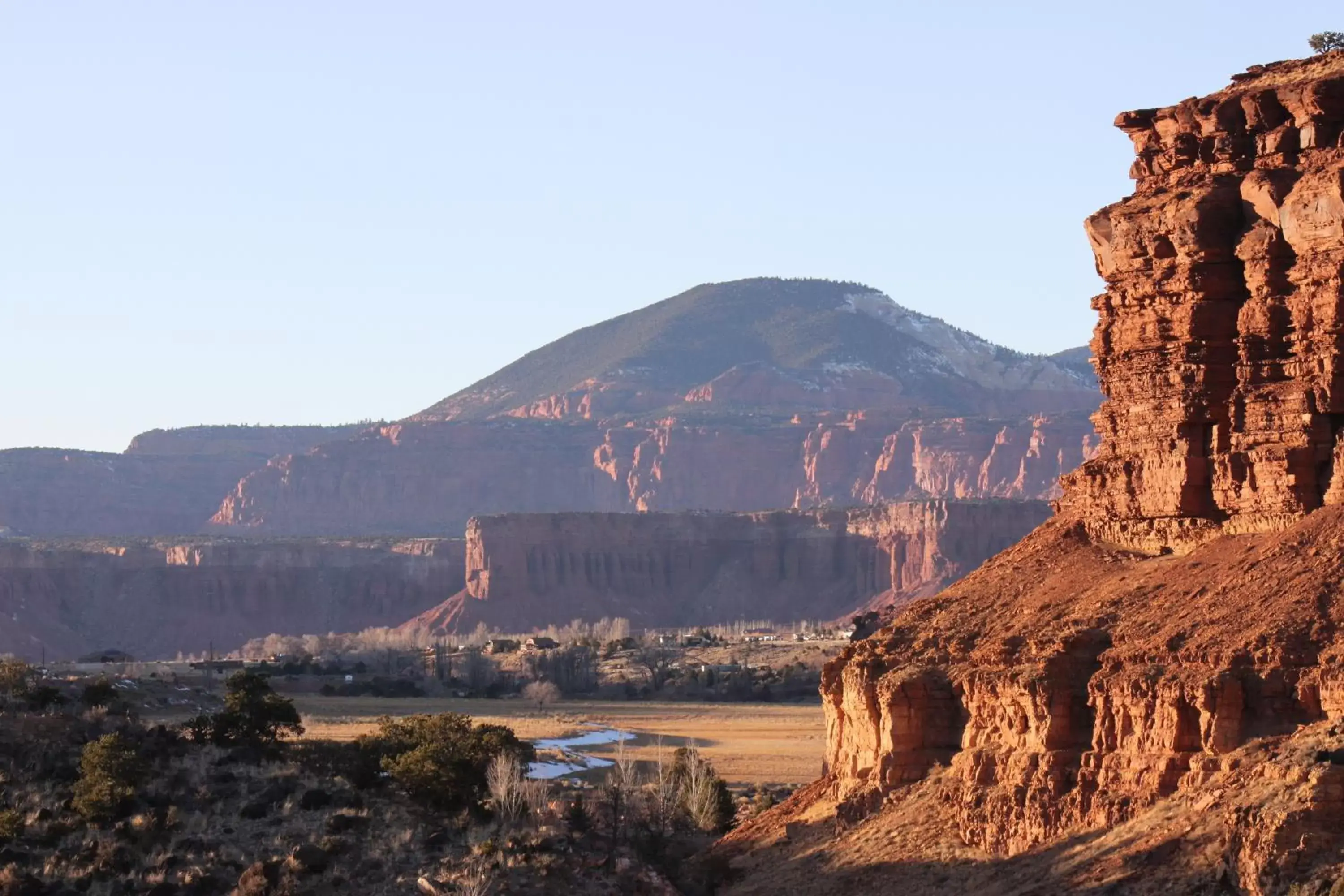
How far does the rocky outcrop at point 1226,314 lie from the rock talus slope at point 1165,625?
2.0 inches

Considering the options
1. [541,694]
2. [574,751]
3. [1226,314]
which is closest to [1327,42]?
[1226,314]

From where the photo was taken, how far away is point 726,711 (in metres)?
115

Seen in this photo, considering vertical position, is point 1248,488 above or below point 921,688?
above

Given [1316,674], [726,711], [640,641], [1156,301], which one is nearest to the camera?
[1316,674]

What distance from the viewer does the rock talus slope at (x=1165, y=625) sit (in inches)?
1524

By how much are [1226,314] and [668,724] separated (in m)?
64.5

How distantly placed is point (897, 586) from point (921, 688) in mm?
146939

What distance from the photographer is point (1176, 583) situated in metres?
44.6

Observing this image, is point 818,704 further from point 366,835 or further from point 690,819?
point 366,835

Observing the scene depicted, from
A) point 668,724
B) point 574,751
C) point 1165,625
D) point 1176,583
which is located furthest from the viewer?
point 668,724

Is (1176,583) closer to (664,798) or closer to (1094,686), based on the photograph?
(1094,686)

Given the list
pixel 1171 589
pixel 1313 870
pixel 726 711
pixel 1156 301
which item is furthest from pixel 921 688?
pixel 726 711

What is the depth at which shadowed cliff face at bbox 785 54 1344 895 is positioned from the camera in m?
39.3

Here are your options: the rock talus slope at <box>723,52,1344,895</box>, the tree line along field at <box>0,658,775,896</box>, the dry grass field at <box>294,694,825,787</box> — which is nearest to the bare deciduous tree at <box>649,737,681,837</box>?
the tree line along field at <box>0,658,775,896</box>
